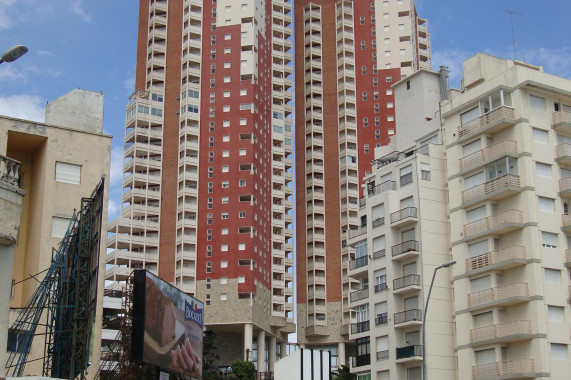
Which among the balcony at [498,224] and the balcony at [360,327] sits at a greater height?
the balcony at [498,224]

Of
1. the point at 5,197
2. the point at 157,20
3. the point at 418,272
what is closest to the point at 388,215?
the point at 418,272

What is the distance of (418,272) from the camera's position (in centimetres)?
6844

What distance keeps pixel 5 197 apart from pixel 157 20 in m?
114

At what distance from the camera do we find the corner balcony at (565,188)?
62.4 meters

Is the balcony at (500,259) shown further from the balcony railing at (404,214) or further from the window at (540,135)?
the window at (540,135)

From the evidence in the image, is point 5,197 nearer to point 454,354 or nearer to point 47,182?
point 47,182

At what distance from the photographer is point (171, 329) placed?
38000 mm

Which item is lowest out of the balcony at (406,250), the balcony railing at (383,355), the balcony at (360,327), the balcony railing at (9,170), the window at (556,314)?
the balcony railing at (383,355)

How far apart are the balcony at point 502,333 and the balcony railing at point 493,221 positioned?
A: 7.17 meters

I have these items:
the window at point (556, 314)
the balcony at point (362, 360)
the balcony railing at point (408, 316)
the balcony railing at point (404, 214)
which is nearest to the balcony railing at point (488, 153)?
the balcony railing at point (404, 214)

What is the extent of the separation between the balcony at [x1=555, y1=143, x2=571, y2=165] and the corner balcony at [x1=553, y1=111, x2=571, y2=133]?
1297mm

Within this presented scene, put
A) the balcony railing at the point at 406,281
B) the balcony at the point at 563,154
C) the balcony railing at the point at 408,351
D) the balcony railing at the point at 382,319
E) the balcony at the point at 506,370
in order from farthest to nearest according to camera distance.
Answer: the balcony railing at the point at 382,319
the balcony railing at the point at 406,281
the balcony railing at the point at 408,351
the balcony at the point at 563,154
the balcony at the point at 506,370

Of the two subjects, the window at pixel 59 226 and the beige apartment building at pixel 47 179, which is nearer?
the beige apartment building at pixel 47 179

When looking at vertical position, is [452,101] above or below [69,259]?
above
